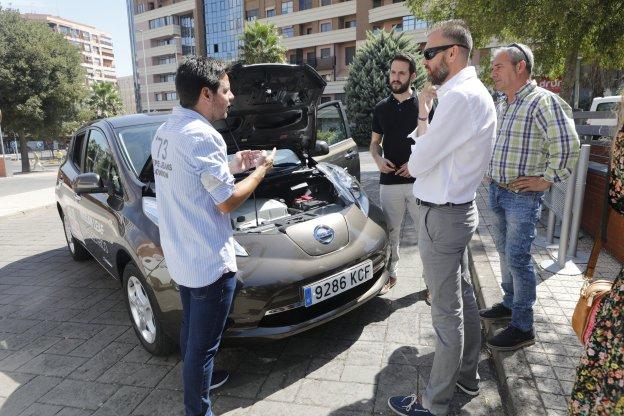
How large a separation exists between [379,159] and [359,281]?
3.78 feet

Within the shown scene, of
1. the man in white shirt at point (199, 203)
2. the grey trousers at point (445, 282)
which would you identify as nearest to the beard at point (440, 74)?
the grey trousers at point (445, 282)

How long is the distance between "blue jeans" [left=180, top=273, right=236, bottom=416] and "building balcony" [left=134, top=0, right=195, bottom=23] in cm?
6094

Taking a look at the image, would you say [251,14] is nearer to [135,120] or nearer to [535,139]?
[135,120]

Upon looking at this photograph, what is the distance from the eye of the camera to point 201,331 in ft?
6.54

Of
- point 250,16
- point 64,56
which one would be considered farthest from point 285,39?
point 64,56

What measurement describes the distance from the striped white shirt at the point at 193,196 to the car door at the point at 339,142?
140 inches

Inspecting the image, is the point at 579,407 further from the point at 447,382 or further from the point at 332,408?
the point at 332,408

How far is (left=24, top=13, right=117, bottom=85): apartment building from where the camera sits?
10075cm

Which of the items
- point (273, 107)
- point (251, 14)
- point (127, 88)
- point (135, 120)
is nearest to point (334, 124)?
point (273, 107)

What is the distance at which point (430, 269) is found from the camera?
81.4 inches

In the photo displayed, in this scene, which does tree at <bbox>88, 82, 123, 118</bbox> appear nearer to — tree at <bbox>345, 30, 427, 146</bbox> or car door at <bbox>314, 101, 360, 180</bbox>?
tree at <bbox>345, 30, 427, 146</bbox>

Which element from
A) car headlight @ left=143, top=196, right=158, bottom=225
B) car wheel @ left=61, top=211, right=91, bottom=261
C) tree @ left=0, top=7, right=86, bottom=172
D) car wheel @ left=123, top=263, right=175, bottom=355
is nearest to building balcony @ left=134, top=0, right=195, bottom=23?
tree @ left=0, top=7, right=86, bottom=172

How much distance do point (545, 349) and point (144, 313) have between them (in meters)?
2.70

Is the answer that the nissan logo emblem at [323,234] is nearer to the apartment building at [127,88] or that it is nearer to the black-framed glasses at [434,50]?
the black-framed glasses at [434,50]
